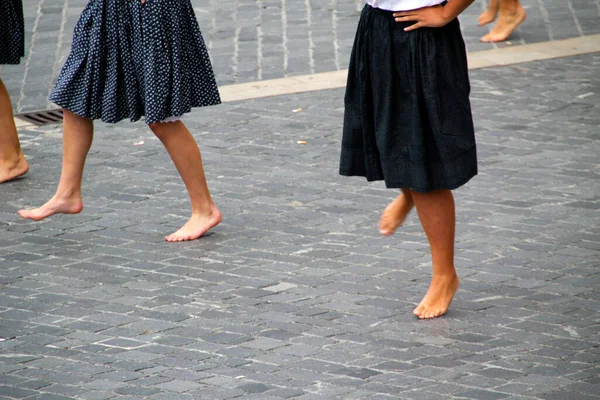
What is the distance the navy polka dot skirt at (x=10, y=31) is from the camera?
644 cm

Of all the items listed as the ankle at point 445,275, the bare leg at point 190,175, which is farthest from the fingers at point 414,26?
the bare leg at point 190,175

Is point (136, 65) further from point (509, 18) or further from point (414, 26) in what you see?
point (509, 18)

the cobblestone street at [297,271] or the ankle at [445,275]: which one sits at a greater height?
the ankle at [445,275]

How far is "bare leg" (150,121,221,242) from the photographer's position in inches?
217

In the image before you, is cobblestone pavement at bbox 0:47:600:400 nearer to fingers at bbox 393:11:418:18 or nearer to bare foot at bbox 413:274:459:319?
bare foot at bbox 413:274:459:319

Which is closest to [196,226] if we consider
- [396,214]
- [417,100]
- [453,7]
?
[396,214]

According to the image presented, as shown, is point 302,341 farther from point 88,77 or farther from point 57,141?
point 57,141

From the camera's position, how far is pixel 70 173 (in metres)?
5.66

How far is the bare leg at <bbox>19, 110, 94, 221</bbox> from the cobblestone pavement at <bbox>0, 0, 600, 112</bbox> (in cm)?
251

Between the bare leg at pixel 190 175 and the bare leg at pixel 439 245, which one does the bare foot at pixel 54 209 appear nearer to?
the bare leg at pixel 190 175

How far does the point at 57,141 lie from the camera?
7344 millimetres

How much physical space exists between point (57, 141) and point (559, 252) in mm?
3627

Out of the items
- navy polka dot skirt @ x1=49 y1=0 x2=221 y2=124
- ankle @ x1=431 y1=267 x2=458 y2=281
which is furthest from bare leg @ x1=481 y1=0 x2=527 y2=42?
ankle @ x1=431 y1=267 x2=458 y2=281

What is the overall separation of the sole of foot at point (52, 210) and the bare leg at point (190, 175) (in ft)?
1.76
